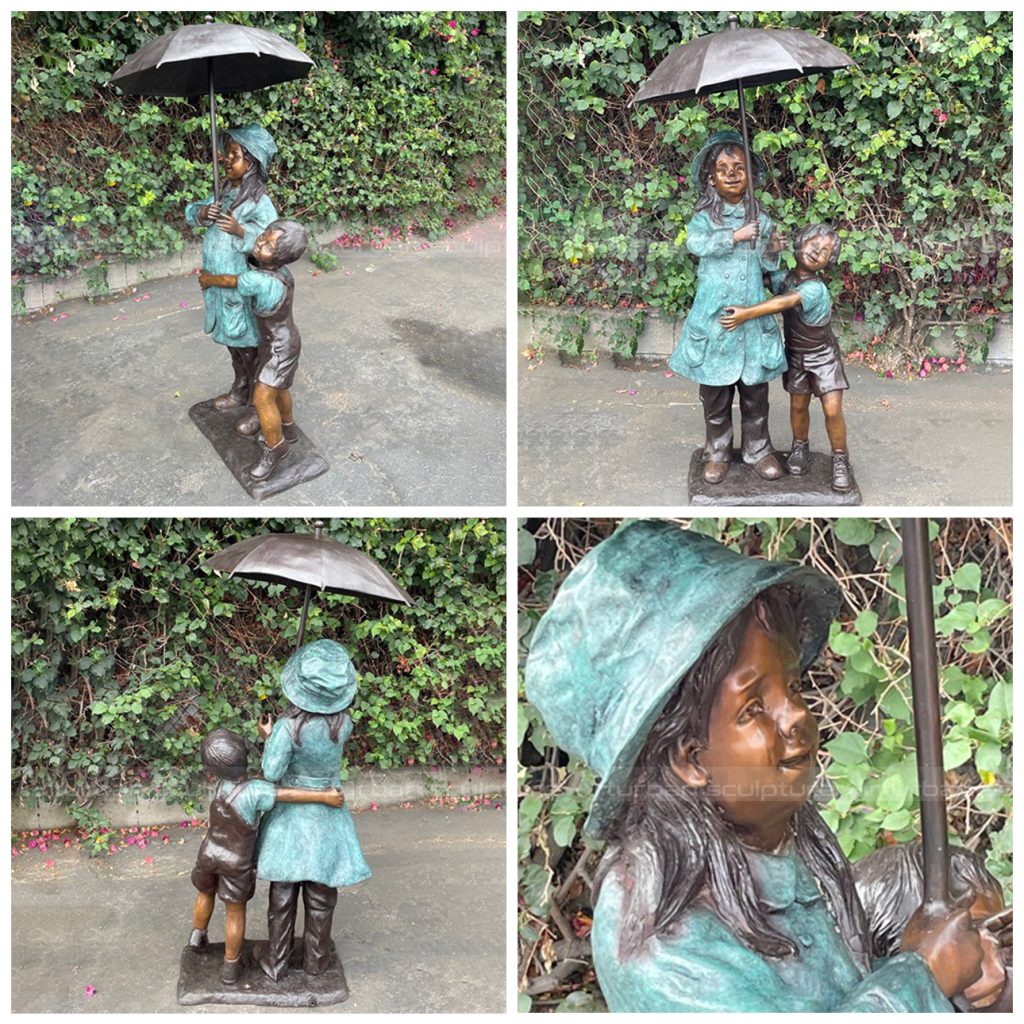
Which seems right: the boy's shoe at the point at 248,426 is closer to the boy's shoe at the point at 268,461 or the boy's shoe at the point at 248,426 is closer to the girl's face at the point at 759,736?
the boy's shoe at the point at 268,461

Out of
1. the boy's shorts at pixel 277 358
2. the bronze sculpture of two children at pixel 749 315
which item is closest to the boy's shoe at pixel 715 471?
the bronze sculpture of two children at pixel 749 315

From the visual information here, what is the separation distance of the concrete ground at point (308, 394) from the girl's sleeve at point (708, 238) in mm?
1699

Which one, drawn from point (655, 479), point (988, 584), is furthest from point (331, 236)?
point (988, 584)

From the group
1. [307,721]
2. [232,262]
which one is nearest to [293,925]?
[307,721]

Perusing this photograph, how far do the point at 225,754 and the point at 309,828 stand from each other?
14.9 inches

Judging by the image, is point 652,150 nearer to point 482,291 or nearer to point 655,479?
point 482,291

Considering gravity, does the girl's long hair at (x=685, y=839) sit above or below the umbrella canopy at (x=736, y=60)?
below

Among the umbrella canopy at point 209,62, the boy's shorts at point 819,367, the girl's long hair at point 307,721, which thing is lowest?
the girl's long hair at point 307,721

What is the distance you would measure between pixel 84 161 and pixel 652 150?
3483 mm

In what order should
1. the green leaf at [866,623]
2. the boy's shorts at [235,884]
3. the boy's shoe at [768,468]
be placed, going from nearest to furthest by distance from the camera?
1. the boy's shorts at [235,884]
2. the green leaf at [866,623]
3. the boy's shoe at [768,468]

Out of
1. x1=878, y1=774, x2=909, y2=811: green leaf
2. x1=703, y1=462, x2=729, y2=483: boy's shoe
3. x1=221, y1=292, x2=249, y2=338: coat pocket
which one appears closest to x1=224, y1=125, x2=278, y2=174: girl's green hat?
x1=221, y1=292, x2=249, y2=338: coat pocket

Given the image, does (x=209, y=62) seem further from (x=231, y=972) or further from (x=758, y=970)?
(x=758, y=970)

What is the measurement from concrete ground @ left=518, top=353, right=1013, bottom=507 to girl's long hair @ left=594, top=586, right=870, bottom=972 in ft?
8.09

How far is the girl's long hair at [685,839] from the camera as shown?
108 inches
